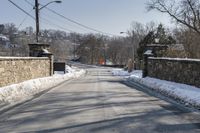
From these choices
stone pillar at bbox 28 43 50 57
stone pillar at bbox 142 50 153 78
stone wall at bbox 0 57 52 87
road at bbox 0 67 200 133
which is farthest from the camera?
stone pillar at bbox 28 43 50 57

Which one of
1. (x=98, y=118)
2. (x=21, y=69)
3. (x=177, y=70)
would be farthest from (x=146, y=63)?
(x=98, y=118)

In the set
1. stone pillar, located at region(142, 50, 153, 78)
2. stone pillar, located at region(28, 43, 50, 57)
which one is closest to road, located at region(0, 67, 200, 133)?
stone pillar, located at region(142, 50, 153, 78)

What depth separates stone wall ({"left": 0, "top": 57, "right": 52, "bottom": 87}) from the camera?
19875 mm

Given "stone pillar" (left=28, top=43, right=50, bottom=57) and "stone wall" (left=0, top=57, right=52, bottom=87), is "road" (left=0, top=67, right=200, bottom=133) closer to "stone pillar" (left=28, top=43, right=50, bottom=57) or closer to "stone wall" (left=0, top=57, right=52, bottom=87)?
"stone wall" (left=0, top=57, right=52, bottom=87)

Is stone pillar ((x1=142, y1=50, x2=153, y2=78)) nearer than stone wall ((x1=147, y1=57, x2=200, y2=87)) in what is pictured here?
No

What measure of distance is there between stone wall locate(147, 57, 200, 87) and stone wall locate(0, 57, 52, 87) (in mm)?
8817

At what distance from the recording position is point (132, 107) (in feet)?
45.6

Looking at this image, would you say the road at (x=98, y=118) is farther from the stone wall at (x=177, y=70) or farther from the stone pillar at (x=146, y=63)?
the stone pillar at (x=146, y=63)

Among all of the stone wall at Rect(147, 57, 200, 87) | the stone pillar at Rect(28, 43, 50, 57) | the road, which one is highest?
the stone pillar at Rect(28, 43, 50, 57)

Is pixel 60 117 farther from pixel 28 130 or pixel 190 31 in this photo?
pixel 190 31

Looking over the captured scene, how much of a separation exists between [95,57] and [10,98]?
116144 mm

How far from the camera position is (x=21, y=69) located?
24062 mm

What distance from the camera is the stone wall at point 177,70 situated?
783 inches

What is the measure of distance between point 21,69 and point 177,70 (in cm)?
920
